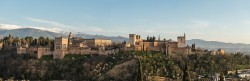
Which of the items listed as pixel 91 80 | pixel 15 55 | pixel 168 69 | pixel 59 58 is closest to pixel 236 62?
pixel 168 69

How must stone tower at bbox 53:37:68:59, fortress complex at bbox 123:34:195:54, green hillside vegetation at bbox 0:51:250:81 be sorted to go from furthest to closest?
stone tower at bbox 53:37:68:59 → fortress complex at bbox 123:34:195:54 → green hillside vegetation at bbox 0:51:250:81

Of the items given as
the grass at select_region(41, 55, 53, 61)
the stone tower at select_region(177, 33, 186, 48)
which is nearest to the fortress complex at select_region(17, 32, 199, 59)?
the stone tower at select_region(177, 33, 186, 48)

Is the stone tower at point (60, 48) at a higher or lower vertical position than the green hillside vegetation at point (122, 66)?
higher

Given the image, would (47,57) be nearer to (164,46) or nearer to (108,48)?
(108,48)

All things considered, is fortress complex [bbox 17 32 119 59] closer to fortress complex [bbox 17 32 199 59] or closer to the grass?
fortress complex [bbox 17 32 199 59]

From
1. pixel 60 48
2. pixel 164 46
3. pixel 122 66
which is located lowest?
pixel 122 66

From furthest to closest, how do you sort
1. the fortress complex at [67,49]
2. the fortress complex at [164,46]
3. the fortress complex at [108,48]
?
the fortress complex at [67,49] < the fortress complex at [108,48] < the fortress complex at [164,46]

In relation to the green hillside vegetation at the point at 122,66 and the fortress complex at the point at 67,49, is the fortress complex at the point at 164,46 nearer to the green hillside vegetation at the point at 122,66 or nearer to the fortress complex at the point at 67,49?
the green hillside vegetation at the point at 122,66

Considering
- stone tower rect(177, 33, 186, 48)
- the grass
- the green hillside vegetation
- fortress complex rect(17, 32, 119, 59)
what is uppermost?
stone tower rect(177, 33, 186, 48)

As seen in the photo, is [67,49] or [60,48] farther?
[67,49]

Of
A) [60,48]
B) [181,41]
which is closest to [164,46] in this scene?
[181,41]

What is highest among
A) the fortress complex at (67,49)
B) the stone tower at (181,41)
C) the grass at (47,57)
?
the stone tower at (181,41)

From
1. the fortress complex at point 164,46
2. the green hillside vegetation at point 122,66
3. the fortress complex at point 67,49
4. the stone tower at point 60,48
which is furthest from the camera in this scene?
→ the stone tower at point 60,48

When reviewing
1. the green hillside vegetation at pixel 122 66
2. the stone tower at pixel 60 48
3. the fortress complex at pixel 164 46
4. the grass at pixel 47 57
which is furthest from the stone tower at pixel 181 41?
the grass at pixel 47 57
